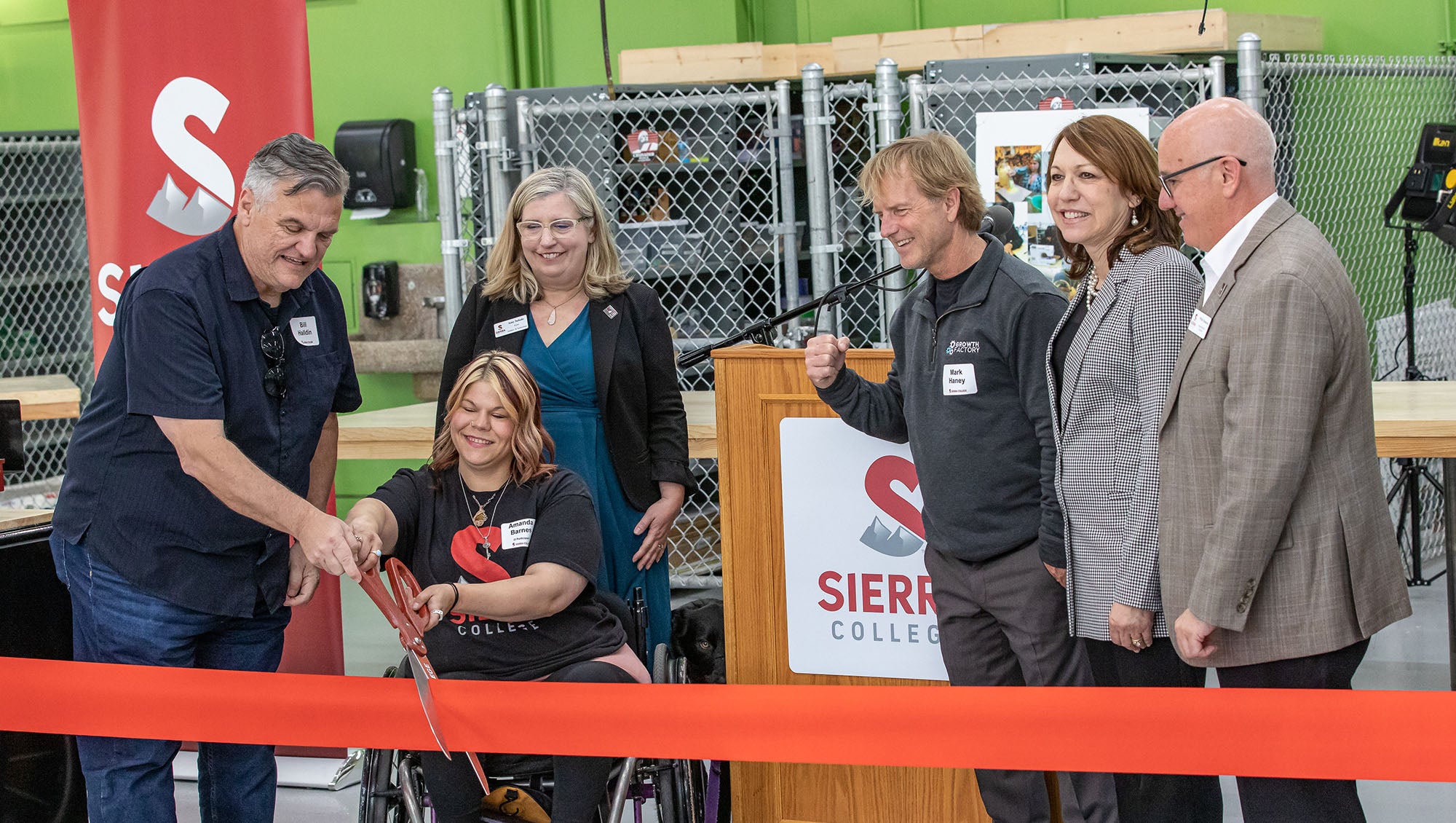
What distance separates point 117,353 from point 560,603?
98 centimetres

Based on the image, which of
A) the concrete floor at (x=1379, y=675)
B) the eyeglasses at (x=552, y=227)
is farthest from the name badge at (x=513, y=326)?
the concrete floor at (x=1379, y=675)

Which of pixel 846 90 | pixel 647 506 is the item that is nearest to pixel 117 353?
pixel 647 506

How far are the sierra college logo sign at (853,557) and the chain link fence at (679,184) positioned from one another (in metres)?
1.99

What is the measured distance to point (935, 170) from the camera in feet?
7.79

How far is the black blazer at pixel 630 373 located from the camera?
3125mm

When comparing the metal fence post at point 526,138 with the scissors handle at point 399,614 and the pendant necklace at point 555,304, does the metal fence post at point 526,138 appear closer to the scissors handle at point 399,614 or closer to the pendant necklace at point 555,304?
the pendant necklace at point 555,304

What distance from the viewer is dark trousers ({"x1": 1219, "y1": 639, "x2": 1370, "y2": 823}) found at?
6.46 ft

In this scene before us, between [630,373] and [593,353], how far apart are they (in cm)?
11

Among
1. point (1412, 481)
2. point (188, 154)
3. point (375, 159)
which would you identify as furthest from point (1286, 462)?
point (375, 159)

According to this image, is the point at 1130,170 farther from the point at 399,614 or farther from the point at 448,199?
the point at 448,199

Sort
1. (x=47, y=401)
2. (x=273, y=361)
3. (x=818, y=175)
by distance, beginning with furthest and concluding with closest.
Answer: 1. (x=818, y=175)
2. (x=47, y=401)
3. (x=273, y=361)

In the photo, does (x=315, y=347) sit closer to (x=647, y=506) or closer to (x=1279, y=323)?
(x=647, y=506)

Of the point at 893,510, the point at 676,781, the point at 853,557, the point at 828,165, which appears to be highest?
the point at 828,165

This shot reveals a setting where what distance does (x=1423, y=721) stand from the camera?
193 cm
